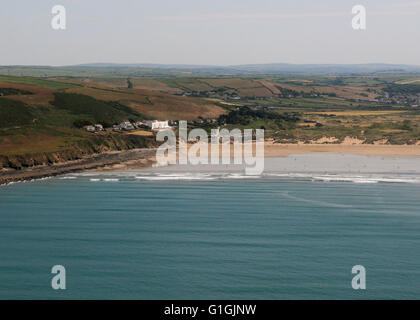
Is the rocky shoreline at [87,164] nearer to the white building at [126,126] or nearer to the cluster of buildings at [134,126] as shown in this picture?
the cluster of buildings at [134,126]

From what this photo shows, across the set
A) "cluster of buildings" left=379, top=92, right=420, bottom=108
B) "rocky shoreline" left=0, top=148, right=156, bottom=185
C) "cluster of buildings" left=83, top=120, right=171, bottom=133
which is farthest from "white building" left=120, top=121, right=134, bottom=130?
"cluster of buildings" left=379, top=92, right=420, bottom=108

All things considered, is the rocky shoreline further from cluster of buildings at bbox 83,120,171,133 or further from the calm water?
cluster of buildings at bbox 83,120,171,133

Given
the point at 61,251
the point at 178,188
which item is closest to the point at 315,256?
the point at 61,251

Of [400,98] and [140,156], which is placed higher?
[400,98]

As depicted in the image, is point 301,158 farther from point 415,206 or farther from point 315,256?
point 315,256

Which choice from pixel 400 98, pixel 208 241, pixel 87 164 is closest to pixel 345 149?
pixel 87 164

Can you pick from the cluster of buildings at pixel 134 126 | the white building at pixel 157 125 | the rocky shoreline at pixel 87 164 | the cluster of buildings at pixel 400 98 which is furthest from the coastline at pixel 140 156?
the cluster of buildings at pixel 400 98

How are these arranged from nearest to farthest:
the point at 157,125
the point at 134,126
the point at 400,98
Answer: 1. the point at 134,126
2. the point at 157,125
3. the point at 400,98

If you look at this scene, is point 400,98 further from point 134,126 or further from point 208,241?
point 208,241
